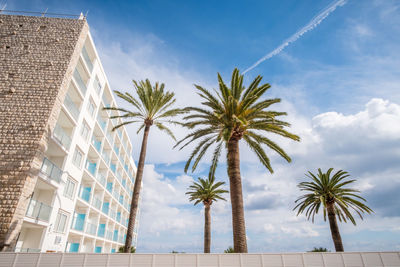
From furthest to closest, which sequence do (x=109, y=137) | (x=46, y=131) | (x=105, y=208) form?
(x=109, y=137) < (x=105, y=208) < (x=46, y=131)

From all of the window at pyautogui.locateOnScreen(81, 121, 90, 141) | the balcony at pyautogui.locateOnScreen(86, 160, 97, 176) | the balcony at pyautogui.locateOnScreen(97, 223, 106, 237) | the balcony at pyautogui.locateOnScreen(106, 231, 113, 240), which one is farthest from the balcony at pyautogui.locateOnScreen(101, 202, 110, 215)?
the window at pyautogui.locateOnScreen(81, 121, 90, 141)

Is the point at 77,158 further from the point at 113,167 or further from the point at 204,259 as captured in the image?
the point at 204,259

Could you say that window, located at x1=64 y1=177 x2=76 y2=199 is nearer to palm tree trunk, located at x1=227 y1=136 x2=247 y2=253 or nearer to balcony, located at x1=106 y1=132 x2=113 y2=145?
balcony, located at x1=106 y1=132 x2=113 y2=145

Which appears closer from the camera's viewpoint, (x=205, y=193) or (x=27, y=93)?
(x=27, y=93)

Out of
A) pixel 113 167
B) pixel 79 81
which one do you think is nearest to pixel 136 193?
pixel 79 81

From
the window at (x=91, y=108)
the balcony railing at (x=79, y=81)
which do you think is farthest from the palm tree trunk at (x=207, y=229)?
the balcony railing at (x=79, y=81)

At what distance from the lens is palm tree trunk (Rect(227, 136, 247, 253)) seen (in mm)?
13070

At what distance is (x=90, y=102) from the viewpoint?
24312 mm

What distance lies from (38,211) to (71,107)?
28.7 feet

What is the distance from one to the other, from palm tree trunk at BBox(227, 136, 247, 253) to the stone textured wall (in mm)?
12718

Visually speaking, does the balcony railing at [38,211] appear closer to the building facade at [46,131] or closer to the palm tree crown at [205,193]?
the building facade at [46,131]

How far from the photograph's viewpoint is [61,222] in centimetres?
1878

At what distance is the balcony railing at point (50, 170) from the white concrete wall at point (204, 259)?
7363mm

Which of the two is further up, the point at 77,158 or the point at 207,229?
the point at 77,158
